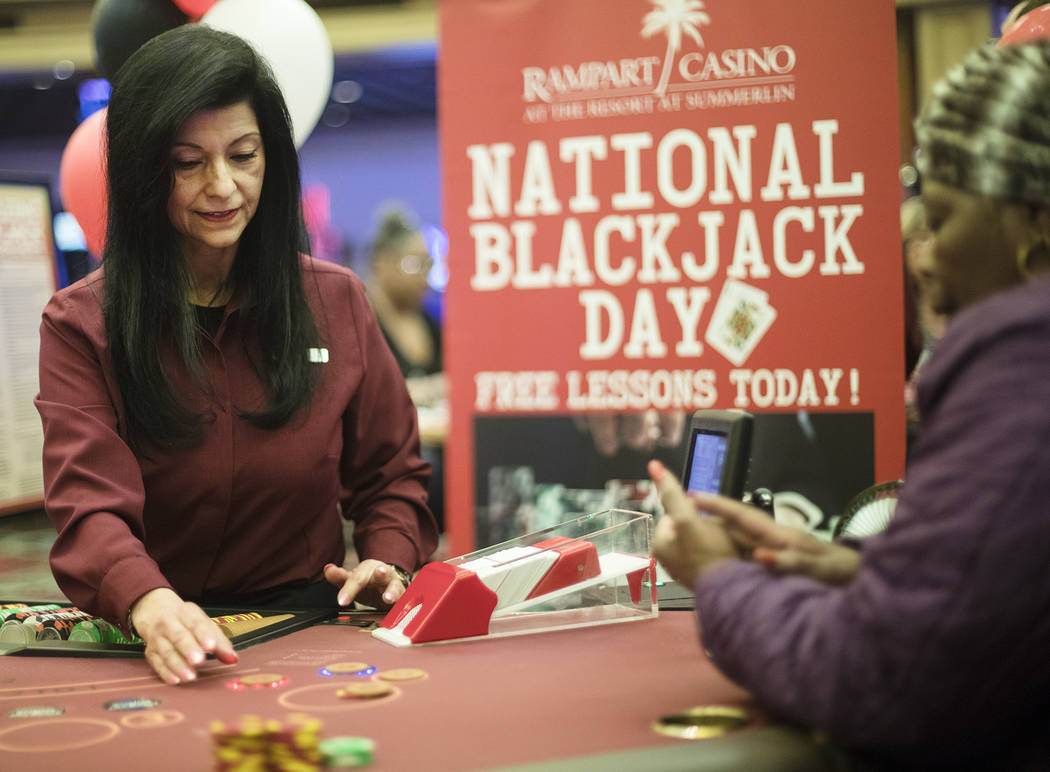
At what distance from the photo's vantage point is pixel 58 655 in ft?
5.18

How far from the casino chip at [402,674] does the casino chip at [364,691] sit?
46 mm

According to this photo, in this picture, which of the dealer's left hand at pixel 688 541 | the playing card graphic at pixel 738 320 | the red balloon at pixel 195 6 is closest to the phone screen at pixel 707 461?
the dealer's left hand at pixel 688 541

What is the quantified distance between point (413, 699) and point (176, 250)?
97 cm

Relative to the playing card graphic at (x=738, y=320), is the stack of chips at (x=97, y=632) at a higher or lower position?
lower

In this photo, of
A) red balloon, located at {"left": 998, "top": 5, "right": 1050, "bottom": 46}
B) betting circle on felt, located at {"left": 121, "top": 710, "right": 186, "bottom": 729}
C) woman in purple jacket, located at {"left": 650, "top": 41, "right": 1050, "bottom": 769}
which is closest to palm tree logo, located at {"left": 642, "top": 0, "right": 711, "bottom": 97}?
red balloon, located at {"left": 998, "top": 5, "right": 1050, "bottom": 46}

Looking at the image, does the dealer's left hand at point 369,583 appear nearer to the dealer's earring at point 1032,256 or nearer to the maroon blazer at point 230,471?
the maroon blazer at point 230,471

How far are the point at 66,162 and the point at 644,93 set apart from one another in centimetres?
154

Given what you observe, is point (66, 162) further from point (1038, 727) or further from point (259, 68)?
point (1038, 727)

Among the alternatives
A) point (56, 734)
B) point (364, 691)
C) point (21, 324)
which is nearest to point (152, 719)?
point (56, 734)

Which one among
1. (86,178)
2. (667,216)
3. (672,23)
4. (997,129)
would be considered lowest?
(997,129)

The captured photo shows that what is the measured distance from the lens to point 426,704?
1.25 m

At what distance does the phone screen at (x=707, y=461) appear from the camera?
1.40 m

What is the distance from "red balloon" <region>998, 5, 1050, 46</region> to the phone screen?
4.21 feet

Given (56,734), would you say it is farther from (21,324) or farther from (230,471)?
(21,324)
